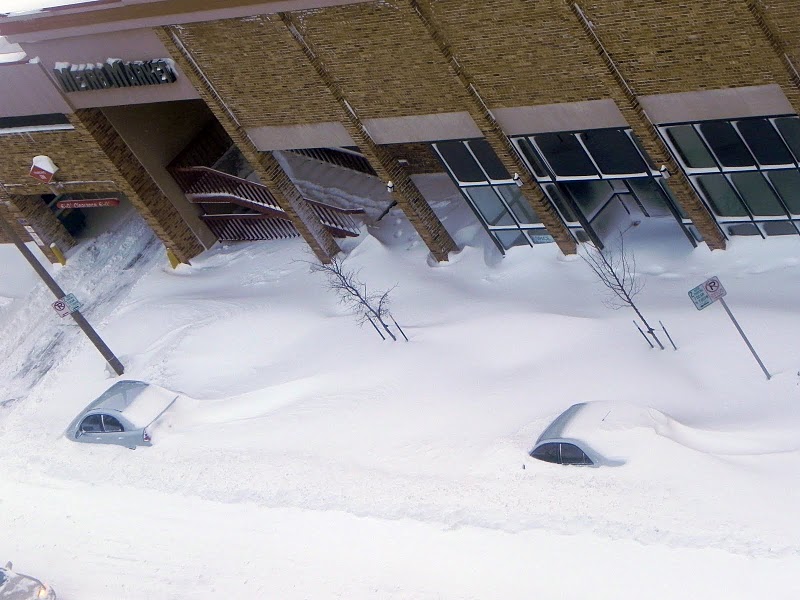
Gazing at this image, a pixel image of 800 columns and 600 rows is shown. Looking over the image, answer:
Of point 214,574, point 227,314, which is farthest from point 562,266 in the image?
point 214,574

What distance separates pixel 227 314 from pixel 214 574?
29.9ft

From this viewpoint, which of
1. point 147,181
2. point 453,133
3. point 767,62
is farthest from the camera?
point 147,181

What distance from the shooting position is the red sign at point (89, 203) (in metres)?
32.0

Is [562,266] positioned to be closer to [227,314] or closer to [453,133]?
[453,133]

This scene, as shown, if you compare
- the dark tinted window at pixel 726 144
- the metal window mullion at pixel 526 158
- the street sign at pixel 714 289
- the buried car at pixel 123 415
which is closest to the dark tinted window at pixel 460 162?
the metal window mullion at pixel 526 158

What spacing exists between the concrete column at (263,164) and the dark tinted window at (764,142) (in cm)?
1155

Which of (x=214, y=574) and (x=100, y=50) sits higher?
(x=100, y=50)

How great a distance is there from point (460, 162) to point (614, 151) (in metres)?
3.80

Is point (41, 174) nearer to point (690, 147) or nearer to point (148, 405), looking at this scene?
point (148, 405)

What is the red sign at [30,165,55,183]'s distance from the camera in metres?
31.0

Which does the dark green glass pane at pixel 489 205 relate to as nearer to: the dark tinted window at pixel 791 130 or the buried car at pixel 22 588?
the dark tinted window at pixel 791 130

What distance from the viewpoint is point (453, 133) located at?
24.8 meters

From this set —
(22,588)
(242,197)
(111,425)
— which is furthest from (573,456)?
(242,197)

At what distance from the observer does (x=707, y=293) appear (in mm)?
19297
